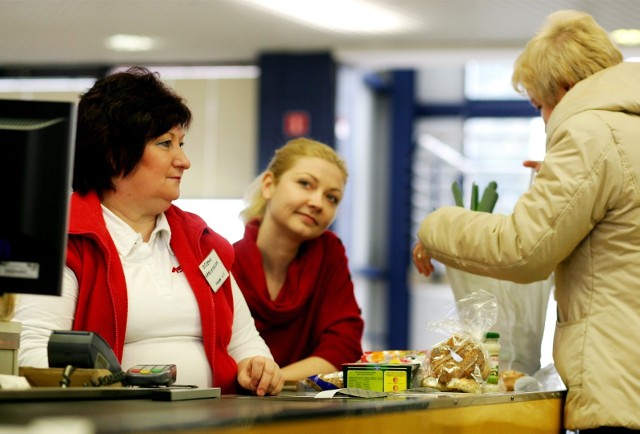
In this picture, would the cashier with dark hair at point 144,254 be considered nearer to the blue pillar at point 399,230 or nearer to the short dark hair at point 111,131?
the short dark hair at point 111,131

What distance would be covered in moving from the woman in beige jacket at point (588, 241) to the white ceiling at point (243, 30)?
4402mm

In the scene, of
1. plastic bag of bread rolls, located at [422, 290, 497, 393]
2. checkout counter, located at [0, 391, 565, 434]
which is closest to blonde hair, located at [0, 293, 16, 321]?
checkout counter, located at [0, 391, 565, 434]

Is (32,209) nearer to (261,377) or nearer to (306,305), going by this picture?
(261,377)

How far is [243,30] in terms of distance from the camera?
739 centimetres

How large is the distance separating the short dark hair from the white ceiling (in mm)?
4387

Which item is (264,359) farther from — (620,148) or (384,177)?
(384,177)

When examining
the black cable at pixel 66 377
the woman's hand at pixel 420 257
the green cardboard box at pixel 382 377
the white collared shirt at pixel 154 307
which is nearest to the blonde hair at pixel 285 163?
the woman's hand at pixel 420 257

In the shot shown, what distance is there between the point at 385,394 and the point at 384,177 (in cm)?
753

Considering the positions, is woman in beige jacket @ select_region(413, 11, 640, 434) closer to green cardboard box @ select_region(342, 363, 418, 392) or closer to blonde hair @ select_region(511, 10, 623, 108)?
blonde hair @ select_region(511, 10, 623, 108)

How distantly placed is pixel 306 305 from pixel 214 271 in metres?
0.73

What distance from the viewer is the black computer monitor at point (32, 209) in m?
1.57

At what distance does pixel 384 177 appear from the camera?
941cm

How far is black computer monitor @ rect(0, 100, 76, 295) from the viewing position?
1.57 meters

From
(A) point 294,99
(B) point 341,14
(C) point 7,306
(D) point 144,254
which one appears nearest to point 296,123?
(A) point 294,99
